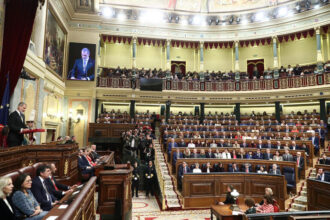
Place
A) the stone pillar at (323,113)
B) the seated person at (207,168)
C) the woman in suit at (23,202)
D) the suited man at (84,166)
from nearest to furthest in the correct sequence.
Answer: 1. the woman in suit at (23,202)
2. the suited man at (84,166)
3. the seated person at (207,168)
4. the stone pillar at (323,113)

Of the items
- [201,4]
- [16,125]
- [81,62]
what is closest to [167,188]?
[16,125]

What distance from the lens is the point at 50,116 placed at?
Result: 989cm

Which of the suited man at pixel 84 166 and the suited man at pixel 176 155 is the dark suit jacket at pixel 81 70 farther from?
the suited man at pixel 84 166

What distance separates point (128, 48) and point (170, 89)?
5.41 meters

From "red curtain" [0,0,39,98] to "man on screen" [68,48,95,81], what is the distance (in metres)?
6.81

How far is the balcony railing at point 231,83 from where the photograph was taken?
12.9 m

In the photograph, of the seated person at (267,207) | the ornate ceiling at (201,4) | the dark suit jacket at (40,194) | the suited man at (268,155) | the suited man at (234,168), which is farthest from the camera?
the ornate ceiling at (201,4)

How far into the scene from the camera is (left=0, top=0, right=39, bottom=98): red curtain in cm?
527

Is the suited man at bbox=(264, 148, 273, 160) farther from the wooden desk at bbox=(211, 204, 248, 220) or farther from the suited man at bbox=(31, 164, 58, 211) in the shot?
the suited man at bbox=(31, 164, 58, 211)

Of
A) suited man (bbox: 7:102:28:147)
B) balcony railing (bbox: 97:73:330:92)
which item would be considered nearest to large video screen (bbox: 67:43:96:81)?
balcony railing (bbox: 97:73:330:92)

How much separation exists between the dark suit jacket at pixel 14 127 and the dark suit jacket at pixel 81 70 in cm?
857

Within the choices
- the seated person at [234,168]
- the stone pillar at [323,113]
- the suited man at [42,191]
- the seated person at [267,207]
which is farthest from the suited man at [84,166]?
the stone pillar at [323,113]

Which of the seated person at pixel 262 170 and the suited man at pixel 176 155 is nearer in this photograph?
the seated person at pixel 262 170

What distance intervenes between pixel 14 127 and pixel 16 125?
4cm
